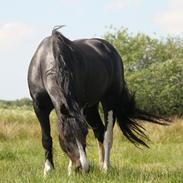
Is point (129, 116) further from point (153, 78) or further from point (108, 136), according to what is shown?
point (153, 78)

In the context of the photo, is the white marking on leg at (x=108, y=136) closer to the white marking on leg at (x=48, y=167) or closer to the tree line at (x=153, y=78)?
the white marking on leg at (x=48, y=167)

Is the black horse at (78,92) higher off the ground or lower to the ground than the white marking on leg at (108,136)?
higher

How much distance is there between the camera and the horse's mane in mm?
4902

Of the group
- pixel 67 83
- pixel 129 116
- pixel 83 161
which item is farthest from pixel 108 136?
pixel 83 161

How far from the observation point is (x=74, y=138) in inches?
189

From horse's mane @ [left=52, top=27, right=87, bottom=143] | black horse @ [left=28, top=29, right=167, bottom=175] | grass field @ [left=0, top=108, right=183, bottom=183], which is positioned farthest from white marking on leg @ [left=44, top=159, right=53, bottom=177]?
horse's mane @ [left=52, top=27, right=87, bottom=143]

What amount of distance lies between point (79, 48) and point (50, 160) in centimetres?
157

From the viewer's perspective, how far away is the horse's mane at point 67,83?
4902 mm

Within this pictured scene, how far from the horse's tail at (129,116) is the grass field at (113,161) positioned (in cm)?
53

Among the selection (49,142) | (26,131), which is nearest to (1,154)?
(49,142)

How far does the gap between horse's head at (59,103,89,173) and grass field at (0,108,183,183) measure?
161 millimetres

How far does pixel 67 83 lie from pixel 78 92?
1.34 ft

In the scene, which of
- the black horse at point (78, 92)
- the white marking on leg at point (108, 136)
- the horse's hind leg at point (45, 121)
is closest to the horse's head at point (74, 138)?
the black horse at point (78, 92)

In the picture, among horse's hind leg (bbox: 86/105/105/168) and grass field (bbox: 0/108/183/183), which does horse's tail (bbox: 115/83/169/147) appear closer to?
horse's hind leg (bbox: 86/105/105/168)
